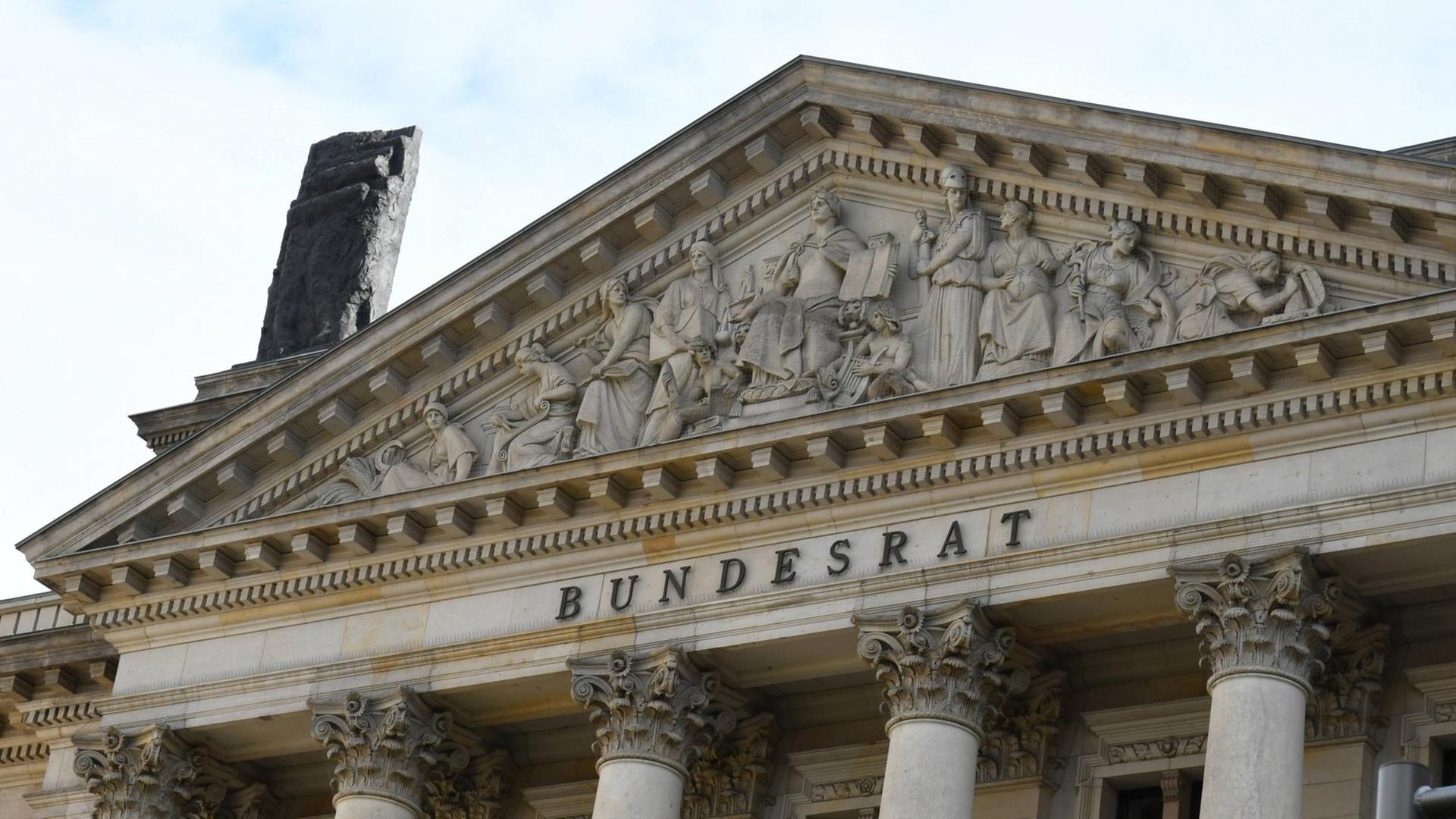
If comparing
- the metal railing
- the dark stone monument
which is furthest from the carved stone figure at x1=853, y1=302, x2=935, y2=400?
the metal railing

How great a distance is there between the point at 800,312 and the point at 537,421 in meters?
3.40

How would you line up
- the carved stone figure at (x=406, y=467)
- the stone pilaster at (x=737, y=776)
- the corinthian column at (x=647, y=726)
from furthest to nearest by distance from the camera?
the carved stone figure at (x=406, y=467) < the stone pilaster at (x=737, y=776) < the corinthian column at (x=647, y=726)

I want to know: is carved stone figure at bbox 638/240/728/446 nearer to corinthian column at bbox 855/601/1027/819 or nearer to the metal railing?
corinthian column at bbox 855/601/1027/819

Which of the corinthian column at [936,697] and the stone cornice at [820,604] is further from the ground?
Result: the stone cornice at [820,604]

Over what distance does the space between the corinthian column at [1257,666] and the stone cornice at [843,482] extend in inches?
57.8

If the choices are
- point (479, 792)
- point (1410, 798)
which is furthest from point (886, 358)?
point (1410, 798)

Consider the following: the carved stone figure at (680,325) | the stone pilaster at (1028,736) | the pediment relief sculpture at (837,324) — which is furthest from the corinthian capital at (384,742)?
the stone pilaster at (1028,736)

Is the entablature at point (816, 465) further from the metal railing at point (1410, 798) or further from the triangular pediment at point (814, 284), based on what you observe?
the metal railing at point (1410, 798)

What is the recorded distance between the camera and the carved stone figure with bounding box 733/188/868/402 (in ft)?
80.6

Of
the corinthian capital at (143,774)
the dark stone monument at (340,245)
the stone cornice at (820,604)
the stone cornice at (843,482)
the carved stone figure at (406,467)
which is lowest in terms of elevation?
the corinthian capital at (143,774)

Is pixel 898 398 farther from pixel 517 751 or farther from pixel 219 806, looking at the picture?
pixel 219 806

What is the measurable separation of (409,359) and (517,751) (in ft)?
15.2

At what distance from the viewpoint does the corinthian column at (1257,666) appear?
20062 millimetres

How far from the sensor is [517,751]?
2752 centimetres
